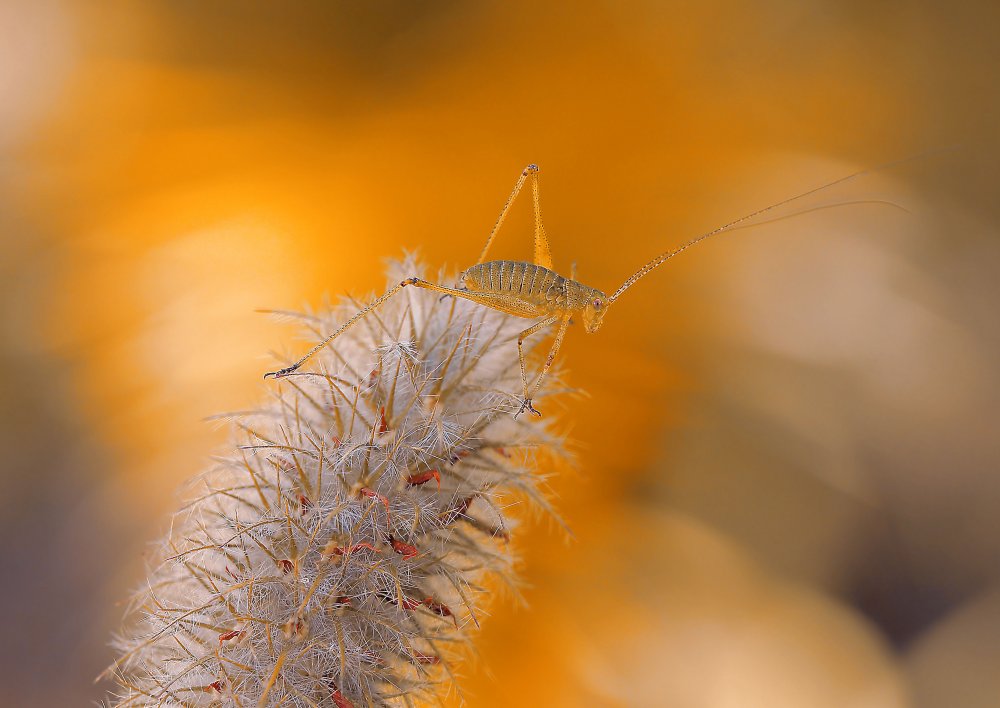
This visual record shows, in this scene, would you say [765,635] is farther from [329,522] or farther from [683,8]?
[683,8]

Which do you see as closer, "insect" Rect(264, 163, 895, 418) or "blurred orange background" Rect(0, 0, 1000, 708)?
"insect" Rect(264, 163, 895, 418)

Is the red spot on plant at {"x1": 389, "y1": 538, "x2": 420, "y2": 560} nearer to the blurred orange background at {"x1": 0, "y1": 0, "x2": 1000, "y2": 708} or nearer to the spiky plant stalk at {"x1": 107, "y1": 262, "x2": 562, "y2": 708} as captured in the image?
the spiky plant stalk at {"x1": 107, "y1": 262, "x2": 562, "y2": 708}

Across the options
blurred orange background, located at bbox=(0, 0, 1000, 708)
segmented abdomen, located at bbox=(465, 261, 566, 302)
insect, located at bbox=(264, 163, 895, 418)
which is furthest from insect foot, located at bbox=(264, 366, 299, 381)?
blurred orange background, located at bbox=(0, 0, 1000, 708)

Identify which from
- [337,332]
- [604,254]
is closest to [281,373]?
[337,332]

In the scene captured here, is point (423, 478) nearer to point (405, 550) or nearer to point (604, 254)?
point (405, 550)

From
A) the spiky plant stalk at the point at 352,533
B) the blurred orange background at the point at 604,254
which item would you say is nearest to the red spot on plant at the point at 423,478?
the spiky plant stalk at the point at 352,533

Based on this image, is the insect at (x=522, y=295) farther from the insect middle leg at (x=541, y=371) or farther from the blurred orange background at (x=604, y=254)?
the blurred orange background at (x=604, y=254)

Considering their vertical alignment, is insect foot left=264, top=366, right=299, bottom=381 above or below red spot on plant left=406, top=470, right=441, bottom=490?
above
